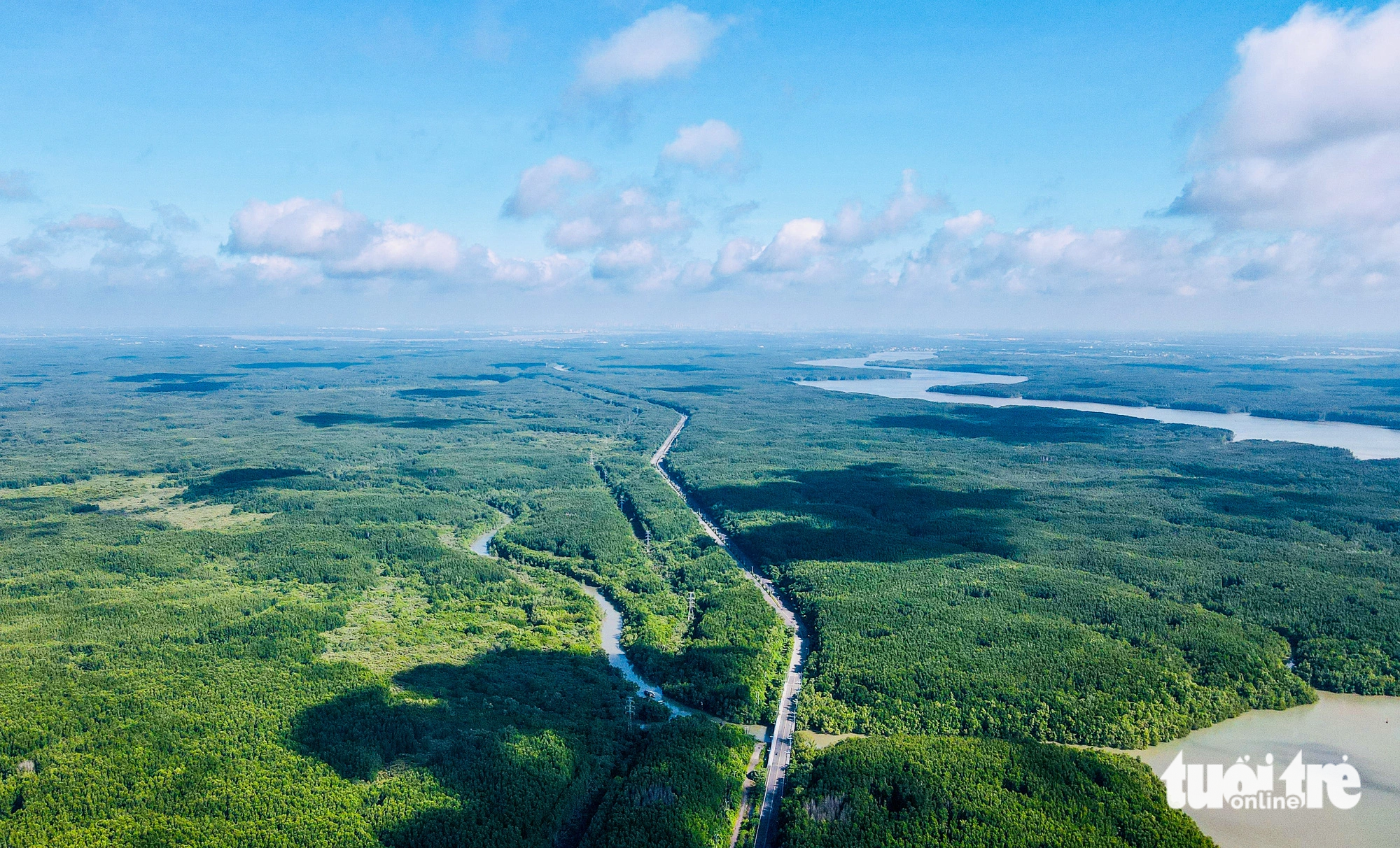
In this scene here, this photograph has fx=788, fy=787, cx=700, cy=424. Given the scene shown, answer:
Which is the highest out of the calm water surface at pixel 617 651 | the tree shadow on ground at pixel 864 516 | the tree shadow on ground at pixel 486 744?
the tree shadow on ground at pixel 864 516

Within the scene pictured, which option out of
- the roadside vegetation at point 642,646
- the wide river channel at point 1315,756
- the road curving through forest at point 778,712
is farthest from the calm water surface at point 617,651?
the wide river channel at point 1315,756

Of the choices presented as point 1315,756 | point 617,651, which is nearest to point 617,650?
point 617,651

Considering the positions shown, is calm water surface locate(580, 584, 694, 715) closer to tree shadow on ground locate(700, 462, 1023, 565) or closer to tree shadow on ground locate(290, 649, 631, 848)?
tree shadow on ground locate(290, 649, 631, 848)

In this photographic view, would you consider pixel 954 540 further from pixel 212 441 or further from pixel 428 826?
pixel 212 441

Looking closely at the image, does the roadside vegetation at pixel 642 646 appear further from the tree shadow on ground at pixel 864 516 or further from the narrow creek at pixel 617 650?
the narrow creek at pixel 617 650

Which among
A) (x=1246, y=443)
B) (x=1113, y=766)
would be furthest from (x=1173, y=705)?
(x=1246, y=443)
